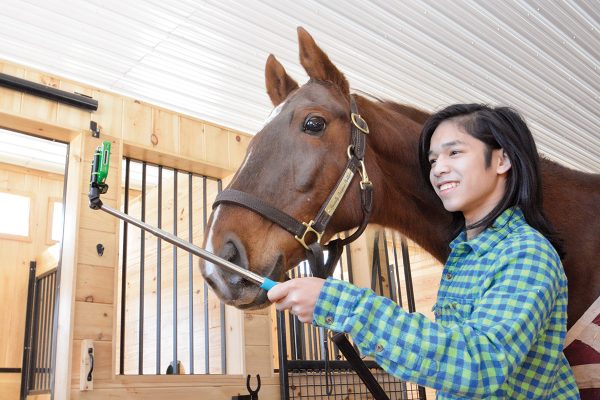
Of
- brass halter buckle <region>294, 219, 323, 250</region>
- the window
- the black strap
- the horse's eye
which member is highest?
the window

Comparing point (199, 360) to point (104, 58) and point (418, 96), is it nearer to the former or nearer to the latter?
point (104, 58)

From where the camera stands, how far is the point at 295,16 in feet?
8.88

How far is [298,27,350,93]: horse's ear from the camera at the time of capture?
152 centimetres

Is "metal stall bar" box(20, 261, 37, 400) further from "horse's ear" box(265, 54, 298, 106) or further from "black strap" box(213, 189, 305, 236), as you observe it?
"black strap" box(213, 189, 305, 236)

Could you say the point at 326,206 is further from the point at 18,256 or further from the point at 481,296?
the point at 18,256

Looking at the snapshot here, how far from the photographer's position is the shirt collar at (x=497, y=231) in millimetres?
1066

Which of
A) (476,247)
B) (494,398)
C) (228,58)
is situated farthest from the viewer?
(228,58)

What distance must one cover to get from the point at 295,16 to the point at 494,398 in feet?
6.99

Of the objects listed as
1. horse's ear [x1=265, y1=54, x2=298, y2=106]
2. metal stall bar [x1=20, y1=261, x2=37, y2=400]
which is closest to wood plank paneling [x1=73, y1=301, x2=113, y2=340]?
horse's ear [x1=265, y1=54, x2=298, y2=106]

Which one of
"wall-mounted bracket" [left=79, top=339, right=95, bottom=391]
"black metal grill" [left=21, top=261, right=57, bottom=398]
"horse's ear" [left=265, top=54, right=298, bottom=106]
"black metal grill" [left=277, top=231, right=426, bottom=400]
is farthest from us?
"black metal grill" [left=21, top=261, right=57, bottom=398]

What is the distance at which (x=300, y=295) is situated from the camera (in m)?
0.87

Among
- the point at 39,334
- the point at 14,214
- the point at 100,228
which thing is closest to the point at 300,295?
the point at 100,228

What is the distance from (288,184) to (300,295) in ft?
1.55

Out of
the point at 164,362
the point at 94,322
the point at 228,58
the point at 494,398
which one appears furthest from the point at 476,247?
the point at 164,362
